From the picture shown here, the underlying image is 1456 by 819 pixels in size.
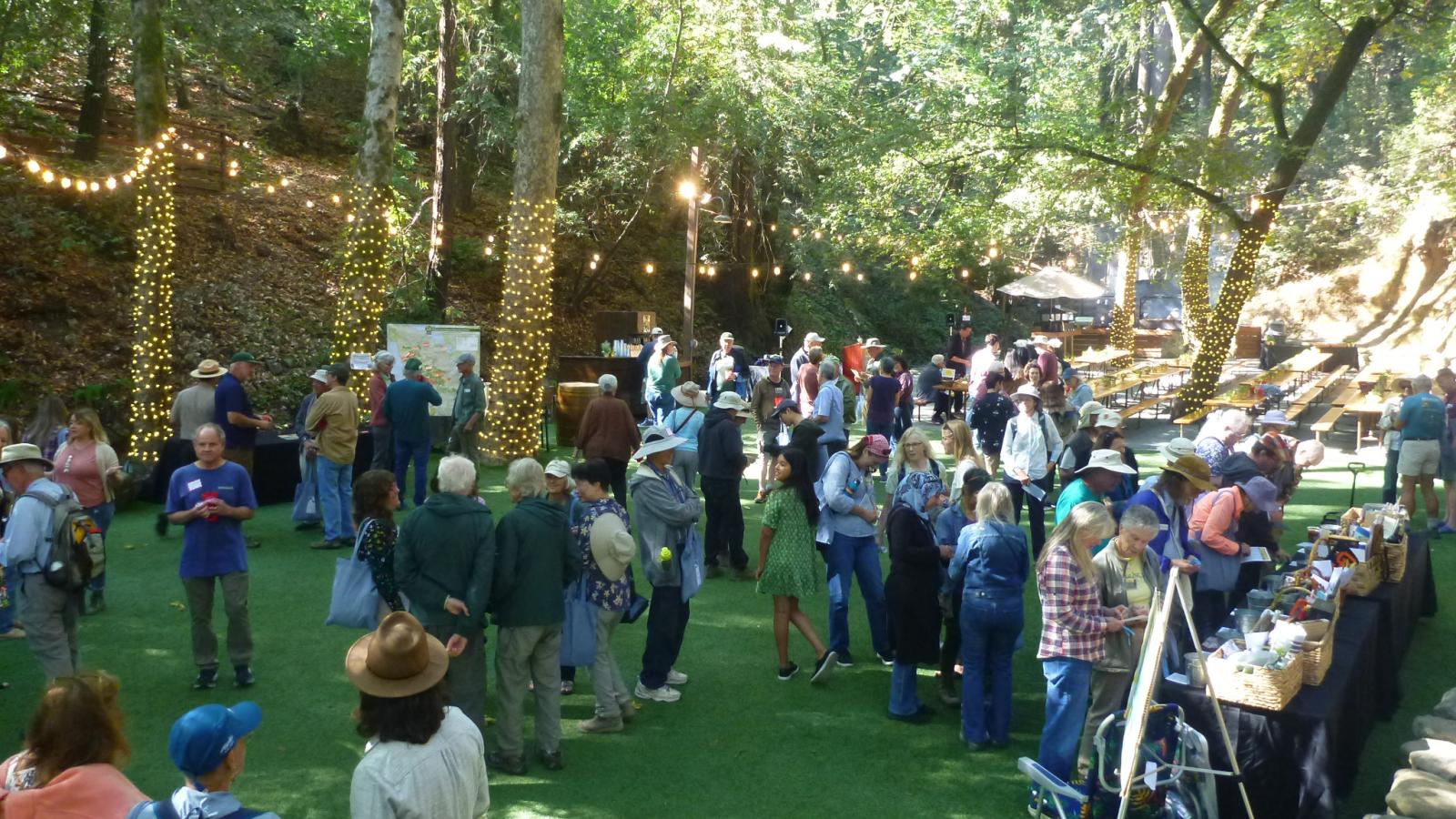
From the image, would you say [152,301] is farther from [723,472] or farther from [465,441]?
[723,472]

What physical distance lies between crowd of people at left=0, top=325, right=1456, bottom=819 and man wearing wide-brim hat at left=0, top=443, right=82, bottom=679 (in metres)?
0.01

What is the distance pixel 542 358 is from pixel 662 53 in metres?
9.01

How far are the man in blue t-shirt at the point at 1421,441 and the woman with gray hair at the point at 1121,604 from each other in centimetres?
733

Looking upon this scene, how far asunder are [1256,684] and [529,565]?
11.0 ft

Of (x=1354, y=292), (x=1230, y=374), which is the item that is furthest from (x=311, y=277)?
(x=1354, y=292)

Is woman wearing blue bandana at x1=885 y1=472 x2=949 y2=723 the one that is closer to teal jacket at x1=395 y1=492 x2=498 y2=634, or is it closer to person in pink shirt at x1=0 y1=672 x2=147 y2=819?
teal jacket at x1=395 y1=492 x2=498 y2=634

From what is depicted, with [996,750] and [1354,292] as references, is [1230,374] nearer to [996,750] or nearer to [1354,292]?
[1354,292]

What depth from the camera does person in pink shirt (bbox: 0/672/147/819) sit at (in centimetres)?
291

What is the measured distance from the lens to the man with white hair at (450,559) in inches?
200

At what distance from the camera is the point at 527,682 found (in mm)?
5512

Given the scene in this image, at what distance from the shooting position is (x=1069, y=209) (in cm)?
2577

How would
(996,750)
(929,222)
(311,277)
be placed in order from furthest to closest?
(929,222) → (311,277) → (996,750)

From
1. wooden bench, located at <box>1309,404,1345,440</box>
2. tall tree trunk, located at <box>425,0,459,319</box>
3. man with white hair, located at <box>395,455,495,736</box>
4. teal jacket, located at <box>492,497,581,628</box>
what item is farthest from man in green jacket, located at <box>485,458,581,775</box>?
tall tree trunk, located at <box>425,0,459,319</box>

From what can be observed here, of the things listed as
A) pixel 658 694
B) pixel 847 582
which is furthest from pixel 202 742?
pixel 847 582
